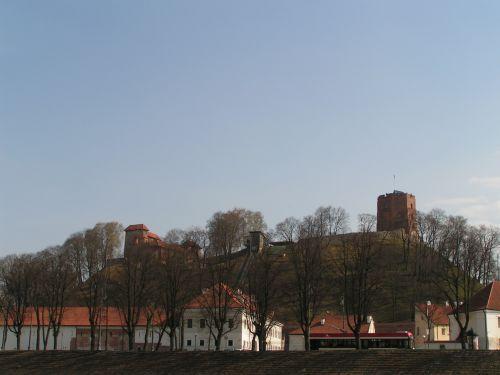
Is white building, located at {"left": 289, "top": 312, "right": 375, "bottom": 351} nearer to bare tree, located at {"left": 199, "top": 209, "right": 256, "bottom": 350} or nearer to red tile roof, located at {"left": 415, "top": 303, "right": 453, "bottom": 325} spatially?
red tile roof, located at {"left": 415, "top": 303, "right": 453, "bottom": 325}

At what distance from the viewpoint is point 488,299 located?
60.0 m

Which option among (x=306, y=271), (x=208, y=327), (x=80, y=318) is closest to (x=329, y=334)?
(x=306, y=271)

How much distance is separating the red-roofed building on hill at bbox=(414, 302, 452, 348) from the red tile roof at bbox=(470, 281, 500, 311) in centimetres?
1140

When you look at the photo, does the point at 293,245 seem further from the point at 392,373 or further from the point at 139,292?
the point at 392,373

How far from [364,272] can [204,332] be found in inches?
944

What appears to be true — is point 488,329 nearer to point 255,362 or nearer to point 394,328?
point 394,328

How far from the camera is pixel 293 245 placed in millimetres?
62688

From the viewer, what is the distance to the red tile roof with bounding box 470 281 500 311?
59.0 meters

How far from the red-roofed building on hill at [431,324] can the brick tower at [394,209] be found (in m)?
62.2

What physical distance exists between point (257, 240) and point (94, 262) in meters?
59.7

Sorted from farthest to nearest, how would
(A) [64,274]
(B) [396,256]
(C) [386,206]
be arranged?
(C) [386,206] → (B) [396,256] → (A) [64,274]

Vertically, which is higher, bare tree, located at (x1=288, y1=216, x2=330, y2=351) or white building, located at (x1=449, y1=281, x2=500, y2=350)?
bare tree, located at (x1=288, y1=216, x2=330, y2=351)

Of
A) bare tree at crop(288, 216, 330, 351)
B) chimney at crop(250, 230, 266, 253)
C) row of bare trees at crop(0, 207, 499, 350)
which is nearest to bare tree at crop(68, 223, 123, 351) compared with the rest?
row of bare trees at crop(0, 207, 499, 350)

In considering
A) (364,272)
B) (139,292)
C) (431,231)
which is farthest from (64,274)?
(431,231)
